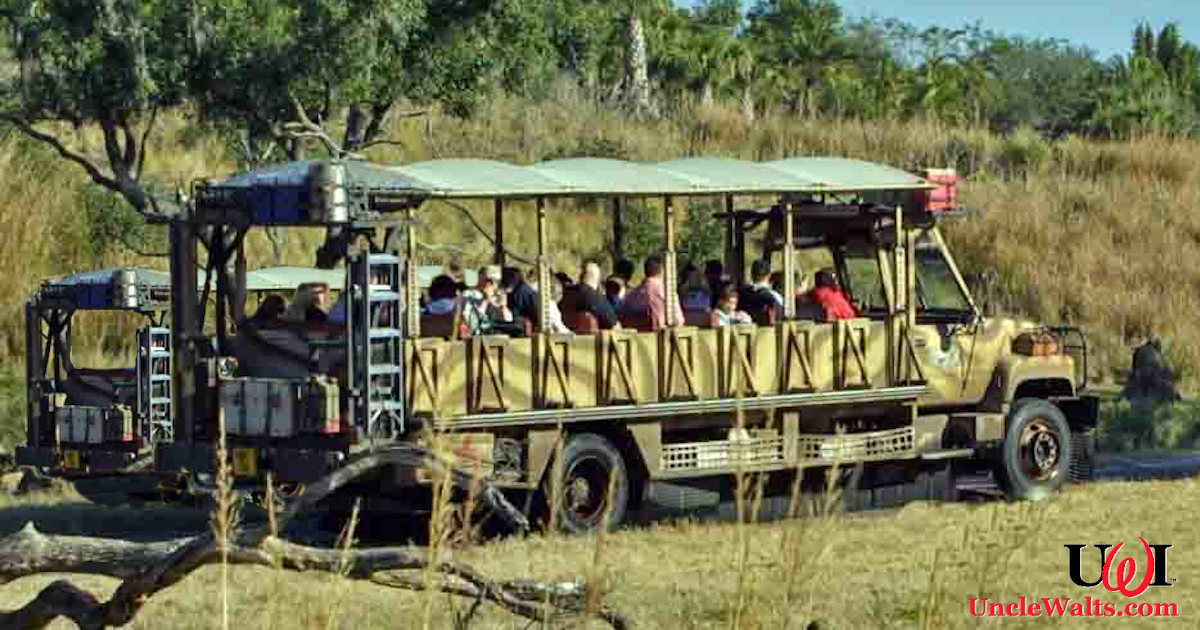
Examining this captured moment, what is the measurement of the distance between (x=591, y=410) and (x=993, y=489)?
425 cm

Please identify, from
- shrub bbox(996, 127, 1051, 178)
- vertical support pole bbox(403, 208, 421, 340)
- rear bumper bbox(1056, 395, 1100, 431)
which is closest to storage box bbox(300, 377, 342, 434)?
vertical support pole bbox(403, 208, 421, 340)

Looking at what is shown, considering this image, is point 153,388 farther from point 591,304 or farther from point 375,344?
point 591,304

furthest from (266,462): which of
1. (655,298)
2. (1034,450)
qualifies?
(1034,450)

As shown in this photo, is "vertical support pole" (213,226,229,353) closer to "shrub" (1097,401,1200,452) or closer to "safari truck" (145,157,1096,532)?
"safari truck" (145,157,1096,532)

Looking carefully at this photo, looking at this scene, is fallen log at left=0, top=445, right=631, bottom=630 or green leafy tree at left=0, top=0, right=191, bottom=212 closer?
fallen log at left=0, top=445, right=631, bottom=630

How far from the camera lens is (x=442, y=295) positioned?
16469 mm

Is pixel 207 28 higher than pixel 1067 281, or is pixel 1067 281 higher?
pixel 207 28

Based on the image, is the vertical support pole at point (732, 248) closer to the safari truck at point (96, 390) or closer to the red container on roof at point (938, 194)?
Answer: the red container on roof at point (938, 194)

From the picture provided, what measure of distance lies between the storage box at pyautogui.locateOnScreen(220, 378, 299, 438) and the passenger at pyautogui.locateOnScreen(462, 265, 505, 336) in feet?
4.37

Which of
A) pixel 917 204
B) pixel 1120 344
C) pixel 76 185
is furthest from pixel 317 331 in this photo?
pixel 1120 344

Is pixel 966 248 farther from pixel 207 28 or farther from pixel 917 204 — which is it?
pixel 917 204

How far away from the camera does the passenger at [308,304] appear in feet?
54.1

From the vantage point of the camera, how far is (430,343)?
1524 centimetres

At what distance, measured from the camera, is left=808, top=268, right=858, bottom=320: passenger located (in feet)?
59.1
